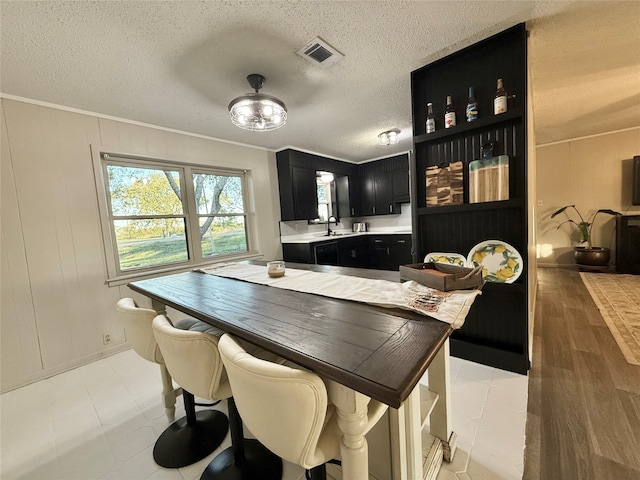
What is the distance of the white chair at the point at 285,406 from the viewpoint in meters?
0.65

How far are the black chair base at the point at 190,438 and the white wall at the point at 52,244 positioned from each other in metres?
1.60

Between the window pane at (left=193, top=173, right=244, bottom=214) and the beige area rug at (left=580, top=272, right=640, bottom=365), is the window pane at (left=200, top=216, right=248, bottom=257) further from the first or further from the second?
the beige area rug at (left=580, top=272, right=640, bottom=365)

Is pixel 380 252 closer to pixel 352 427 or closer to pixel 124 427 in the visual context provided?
pixel 124 427

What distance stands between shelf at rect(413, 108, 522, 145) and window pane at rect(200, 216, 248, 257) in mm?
2646

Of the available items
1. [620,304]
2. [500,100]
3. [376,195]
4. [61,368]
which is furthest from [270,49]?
[620,304]

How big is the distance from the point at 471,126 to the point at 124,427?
308 cm

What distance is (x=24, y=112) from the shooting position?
209cm

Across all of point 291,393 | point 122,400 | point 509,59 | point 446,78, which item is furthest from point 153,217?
point 509,59

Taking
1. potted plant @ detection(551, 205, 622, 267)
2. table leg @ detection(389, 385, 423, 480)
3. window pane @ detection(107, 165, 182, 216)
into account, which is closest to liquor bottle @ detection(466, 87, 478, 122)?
table leg @ detection(389, 385, 423, 480)

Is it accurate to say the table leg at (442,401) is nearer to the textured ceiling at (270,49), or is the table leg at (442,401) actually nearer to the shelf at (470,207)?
the shelf at (470,207)

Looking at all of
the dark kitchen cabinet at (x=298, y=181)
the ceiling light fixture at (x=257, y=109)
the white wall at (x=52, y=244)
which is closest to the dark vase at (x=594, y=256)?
the dark kitchen cabinet at (x=298, y=181)

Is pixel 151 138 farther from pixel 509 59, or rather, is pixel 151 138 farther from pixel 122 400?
pixel 509 59

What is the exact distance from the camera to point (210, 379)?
1.00 meters

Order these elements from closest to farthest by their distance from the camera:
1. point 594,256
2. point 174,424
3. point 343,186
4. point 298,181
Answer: point 174,424 < point 298,181 < point 594,256 < point 343,186
